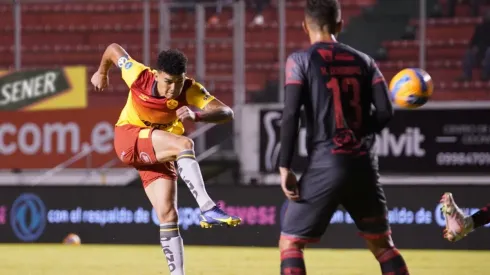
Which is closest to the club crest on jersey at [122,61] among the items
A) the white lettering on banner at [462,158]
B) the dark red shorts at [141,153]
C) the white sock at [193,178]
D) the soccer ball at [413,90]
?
the dark red shorts at [141,153]

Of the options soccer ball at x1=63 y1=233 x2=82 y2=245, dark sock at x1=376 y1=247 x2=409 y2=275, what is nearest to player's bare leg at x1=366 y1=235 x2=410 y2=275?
dark sock at x1=376 y1=247 x2=409 y2=275

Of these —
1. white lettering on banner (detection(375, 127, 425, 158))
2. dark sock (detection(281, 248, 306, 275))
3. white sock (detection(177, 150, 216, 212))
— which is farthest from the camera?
white lettering on banner (detection(375, 127, 425, 158))

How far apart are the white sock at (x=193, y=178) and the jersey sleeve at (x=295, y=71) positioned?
1.86m

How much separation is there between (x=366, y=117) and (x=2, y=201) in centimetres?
967

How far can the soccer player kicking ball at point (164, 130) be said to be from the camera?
7.84 m

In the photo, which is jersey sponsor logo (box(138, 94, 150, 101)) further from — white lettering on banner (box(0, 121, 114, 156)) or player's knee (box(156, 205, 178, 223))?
white lettering on banner (box(0, 121, 114, 156))

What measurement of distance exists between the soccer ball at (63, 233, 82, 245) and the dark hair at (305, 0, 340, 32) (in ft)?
30.3

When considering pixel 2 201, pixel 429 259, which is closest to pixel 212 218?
pixel 429 259

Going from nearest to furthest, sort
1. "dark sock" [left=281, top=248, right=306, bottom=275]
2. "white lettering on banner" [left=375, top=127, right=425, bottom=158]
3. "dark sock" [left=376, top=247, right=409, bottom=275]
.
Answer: "dark sock" [left=281, top=248, right=306, bottom=275], "dark sock" [left=376, top=247, right=409, bottom=275], "white lettering on banner" [left=375, top=127, right=425, bottom=158]

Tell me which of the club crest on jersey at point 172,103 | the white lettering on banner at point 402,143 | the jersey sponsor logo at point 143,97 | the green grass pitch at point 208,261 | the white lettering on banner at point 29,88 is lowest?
the green grass pitch at point 208,261

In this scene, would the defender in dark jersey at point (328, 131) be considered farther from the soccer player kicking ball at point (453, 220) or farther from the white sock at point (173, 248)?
the white sock at point (173, 248)

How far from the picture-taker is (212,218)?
7.64 m

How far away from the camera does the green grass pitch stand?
10.8m

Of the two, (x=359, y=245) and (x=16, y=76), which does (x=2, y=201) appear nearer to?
(x=16, y=76)
